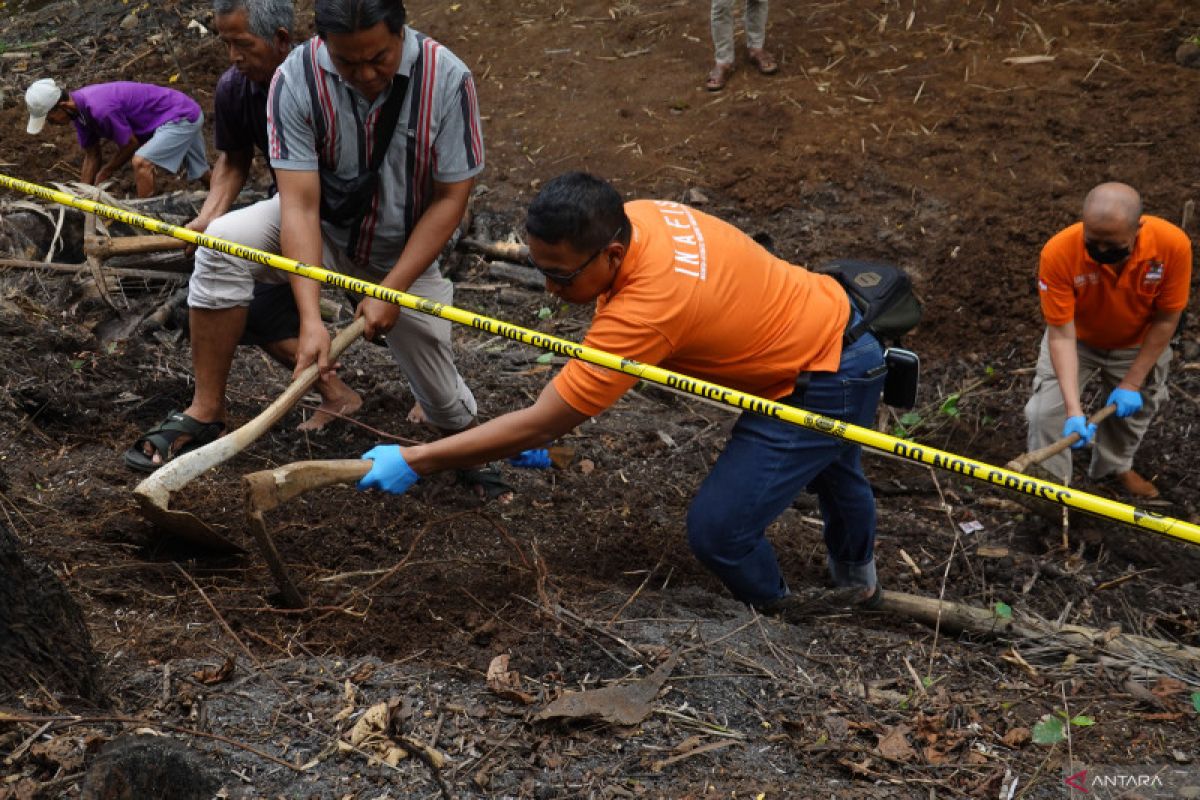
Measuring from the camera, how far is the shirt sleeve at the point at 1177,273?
15.7 ft

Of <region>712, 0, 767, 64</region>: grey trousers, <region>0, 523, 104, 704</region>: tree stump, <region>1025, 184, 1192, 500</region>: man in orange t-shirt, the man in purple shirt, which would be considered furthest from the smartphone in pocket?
the man in purple shirt

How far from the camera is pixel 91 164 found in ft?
28.5

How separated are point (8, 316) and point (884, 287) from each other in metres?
4.30

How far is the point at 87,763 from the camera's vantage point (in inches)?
92.0

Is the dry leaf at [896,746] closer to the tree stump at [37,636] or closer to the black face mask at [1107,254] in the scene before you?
the tree stump at [37,636]

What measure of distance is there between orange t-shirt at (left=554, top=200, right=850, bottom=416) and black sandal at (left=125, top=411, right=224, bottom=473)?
5.75 ft

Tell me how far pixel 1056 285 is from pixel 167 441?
3756 mm

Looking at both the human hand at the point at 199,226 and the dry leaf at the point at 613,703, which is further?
the human hand at the point at 199,226

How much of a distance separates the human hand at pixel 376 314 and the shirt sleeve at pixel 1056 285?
2861 mm

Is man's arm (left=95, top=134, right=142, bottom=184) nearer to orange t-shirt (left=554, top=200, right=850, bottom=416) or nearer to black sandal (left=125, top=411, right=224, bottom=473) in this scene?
black sandal (left=125, top=411, right=224, bottom=473)

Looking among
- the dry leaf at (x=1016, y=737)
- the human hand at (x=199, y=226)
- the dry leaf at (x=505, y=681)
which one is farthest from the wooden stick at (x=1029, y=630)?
the human hand at (x=199, y=226)

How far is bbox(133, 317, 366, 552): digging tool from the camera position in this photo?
342 cm

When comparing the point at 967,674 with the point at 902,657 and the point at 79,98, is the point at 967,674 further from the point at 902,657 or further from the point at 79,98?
the point at 79,98

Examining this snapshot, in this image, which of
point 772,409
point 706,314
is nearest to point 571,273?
point 706,314
